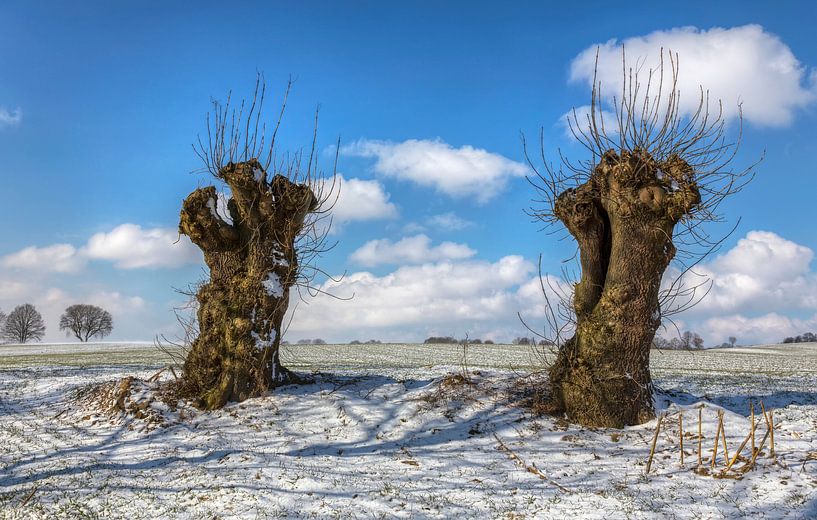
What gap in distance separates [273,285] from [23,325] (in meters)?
105

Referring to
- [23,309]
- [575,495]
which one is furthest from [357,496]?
[23,309]

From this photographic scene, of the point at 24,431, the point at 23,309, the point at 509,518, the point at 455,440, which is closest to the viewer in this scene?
the point at 509,518

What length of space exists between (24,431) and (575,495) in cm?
1138

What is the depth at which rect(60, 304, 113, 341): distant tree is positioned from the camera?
95.2m

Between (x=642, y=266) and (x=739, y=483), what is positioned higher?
(x=642, y=266)

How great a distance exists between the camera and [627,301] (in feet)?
36.0

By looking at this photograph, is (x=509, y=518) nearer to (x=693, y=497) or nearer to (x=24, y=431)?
(x=693, y=497)

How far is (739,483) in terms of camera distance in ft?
25.3

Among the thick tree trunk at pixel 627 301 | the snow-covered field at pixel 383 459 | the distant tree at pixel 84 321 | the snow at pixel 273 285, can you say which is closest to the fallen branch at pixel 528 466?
the snow-covered field at pixel 383 459

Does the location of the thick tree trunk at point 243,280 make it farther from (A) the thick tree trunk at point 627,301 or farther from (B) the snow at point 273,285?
(A) the thick tree trunk at point 627,301

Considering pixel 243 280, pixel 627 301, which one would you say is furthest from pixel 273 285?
Result: pixel 627 301

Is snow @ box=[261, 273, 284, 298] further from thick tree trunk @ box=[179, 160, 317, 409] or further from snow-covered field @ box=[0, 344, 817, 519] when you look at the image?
snow-covered field @ box=[0, 344, 817, 519]

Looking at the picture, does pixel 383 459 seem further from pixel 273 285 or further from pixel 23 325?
pixel 23 325

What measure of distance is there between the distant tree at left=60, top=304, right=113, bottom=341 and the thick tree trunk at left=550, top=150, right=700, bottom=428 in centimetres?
10427
